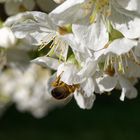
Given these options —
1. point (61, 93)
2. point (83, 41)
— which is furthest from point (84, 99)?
point (83, 41)

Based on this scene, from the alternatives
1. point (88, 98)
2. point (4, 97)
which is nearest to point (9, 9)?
point (88, 98)

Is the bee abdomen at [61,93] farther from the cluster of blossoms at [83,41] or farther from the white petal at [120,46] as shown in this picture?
the white petal at [120,46]

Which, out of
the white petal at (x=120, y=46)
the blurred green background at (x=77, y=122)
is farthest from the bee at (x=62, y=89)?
the blurred green background at (x=77, y=122)

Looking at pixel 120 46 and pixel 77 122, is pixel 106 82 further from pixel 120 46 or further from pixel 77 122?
pixel 77 122

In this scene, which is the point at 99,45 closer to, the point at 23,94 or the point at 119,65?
the point at 119,65

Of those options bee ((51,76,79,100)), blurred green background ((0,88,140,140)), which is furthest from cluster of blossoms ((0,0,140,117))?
blurred green background ((0,88,140,140))

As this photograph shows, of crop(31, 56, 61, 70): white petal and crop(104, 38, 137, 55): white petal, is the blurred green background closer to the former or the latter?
crop(31, 56, 61, 70): white petal
